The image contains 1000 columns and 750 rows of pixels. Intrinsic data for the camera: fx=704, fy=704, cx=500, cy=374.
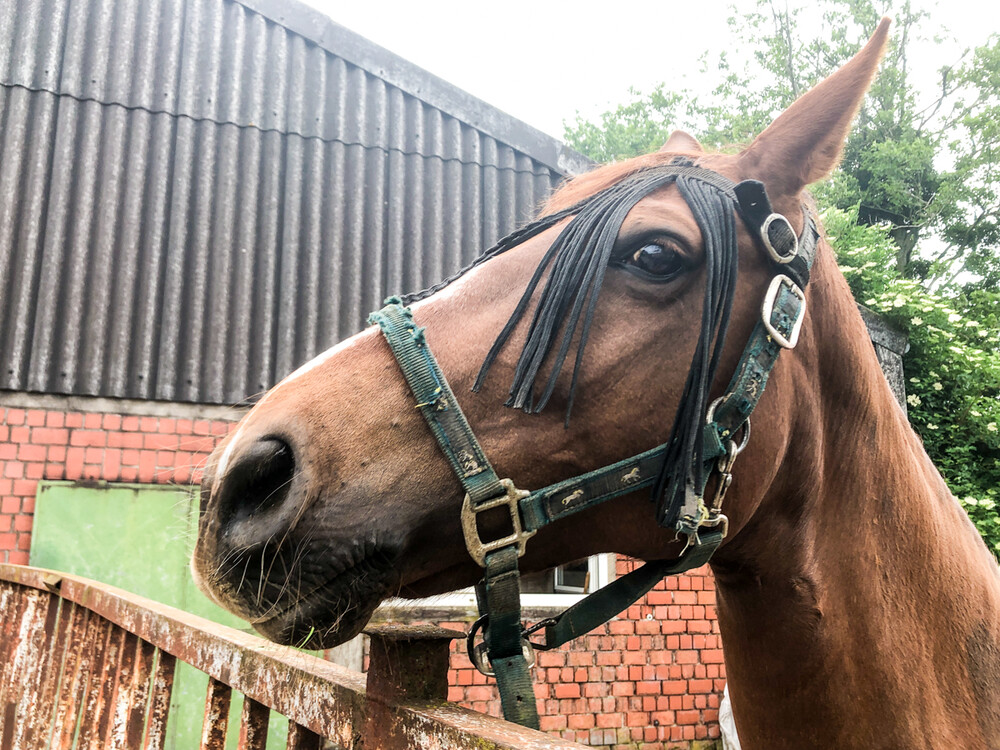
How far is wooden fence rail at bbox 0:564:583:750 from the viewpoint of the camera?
37.6 inches

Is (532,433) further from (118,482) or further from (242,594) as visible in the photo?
(118,482)

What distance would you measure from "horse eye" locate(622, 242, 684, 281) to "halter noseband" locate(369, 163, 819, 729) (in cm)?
15

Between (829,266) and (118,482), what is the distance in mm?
4953

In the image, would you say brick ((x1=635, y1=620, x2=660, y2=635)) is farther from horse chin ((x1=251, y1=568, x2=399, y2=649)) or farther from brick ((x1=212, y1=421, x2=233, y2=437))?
horse chin ((x1=251, y1=568, x2=399, y2=649))

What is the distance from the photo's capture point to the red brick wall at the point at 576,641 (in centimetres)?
490

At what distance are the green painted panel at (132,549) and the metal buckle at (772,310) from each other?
4.38 m

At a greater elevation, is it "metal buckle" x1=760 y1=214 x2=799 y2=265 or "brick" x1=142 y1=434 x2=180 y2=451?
"brick" x1=142 y1=434 x2=180 y2=451

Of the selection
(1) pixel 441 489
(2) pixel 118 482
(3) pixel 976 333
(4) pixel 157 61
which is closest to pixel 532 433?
(1) pixel 441 489

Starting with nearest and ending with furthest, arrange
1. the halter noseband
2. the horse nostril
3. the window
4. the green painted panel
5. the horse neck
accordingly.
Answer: the horse nostril, the halter noseband, the horse neck, the green painted panel, the window

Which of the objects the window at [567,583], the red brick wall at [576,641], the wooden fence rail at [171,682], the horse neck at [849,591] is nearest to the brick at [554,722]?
the red brick wall at [576,641]

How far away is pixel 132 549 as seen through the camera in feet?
16.5

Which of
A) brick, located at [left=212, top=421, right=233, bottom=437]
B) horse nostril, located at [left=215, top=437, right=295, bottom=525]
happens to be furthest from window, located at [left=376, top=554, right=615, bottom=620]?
horse nostril, located at [left=215, top=437, right=295, bottom=525]

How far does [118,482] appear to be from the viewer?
16.6 ft

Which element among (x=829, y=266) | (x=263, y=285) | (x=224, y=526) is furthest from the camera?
(x=263, y=285)
